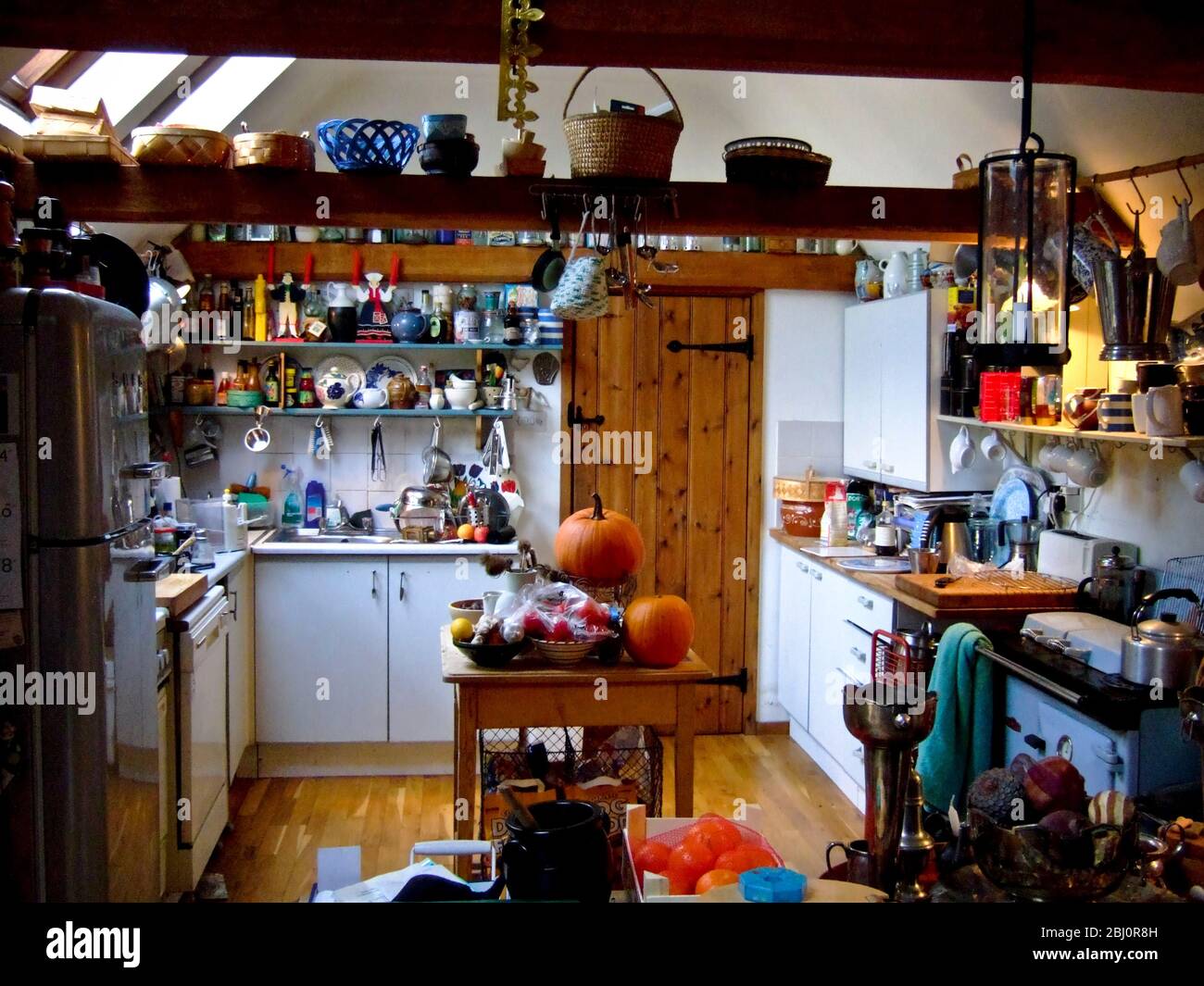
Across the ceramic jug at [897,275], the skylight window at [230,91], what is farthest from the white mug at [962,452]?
the skylight window at [230,91]

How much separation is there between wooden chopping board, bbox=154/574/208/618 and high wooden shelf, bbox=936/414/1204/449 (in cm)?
285

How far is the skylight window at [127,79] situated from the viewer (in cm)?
377

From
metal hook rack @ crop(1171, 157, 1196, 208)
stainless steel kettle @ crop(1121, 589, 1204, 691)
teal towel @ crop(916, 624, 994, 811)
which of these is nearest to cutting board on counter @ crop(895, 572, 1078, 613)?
teal towel @ crop(916, 624, 994, 811)

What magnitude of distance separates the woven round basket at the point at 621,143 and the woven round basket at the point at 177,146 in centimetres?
109

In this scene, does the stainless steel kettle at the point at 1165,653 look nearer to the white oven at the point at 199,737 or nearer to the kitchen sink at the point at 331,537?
the white oven at the point at 199,737

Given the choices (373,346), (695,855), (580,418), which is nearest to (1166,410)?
(695,855)

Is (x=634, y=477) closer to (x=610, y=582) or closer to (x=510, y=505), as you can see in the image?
(x=510, y=505)

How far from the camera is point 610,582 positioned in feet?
10.9

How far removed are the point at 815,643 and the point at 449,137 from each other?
2.74m

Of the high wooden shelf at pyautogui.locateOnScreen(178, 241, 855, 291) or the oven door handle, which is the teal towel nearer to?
the oven door handle

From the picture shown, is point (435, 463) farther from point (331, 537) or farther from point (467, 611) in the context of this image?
point (467, 611)

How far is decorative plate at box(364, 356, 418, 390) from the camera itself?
17.4 feet

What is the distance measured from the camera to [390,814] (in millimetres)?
4449

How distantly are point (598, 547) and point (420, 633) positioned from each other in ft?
6.04
